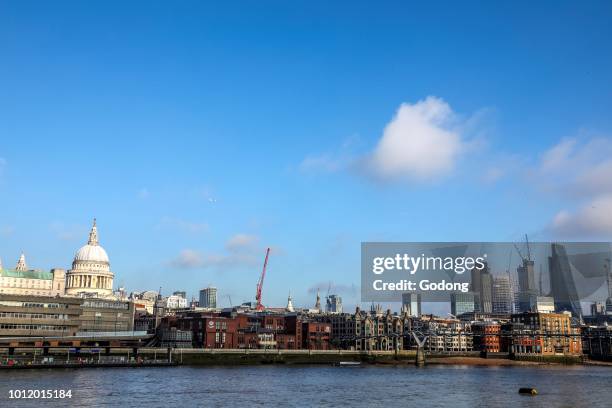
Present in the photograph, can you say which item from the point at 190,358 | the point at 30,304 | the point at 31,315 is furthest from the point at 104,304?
the point at 190,358

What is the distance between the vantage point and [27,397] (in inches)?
2714

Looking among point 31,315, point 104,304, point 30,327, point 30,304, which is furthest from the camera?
point 104,304

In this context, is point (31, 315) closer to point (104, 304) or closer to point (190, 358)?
point (104, 304)

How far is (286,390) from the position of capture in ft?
284

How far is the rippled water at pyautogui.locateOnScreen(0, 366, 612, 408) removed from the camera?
7269 centimetres

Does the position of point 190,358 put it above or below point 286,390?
above

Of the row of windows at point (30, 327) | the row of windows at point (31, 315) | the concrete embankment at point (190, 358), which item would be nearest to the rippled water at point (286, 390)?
the concrete embankment at point (190, 358)

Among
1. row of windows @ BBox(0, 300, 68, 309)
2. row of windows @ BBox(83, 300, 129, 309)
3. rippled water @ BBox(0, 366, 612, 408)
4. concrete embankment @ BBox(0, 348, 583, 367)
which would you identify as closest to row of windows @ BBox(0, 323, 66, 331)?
row of windows @ BBox(0, 300, 68, 309)

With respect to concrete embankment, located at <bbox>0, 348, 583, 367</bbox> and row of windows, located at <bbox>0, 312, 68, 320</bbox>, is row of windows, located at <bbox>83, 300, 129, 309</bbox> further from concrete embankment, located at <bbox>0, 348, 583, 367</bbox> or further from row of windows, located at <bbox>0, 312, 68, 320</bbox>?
concrete embankment, located at <bbox>0, 348, 583, 367</bbox>

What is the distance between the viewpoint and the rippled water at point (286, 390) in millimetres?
72688

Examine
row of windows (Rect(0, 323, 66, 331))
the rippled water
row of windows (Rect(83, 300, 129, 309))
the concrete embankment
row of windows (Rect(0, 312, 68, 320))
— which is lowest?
the rippled water

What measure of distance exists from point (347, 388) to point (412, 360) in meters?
98.1

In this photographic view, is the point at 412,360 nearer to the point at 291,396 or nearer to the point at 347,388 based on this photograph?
the point at 347,388

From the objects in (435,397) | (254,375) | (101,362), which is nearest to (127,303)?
(101,362)
